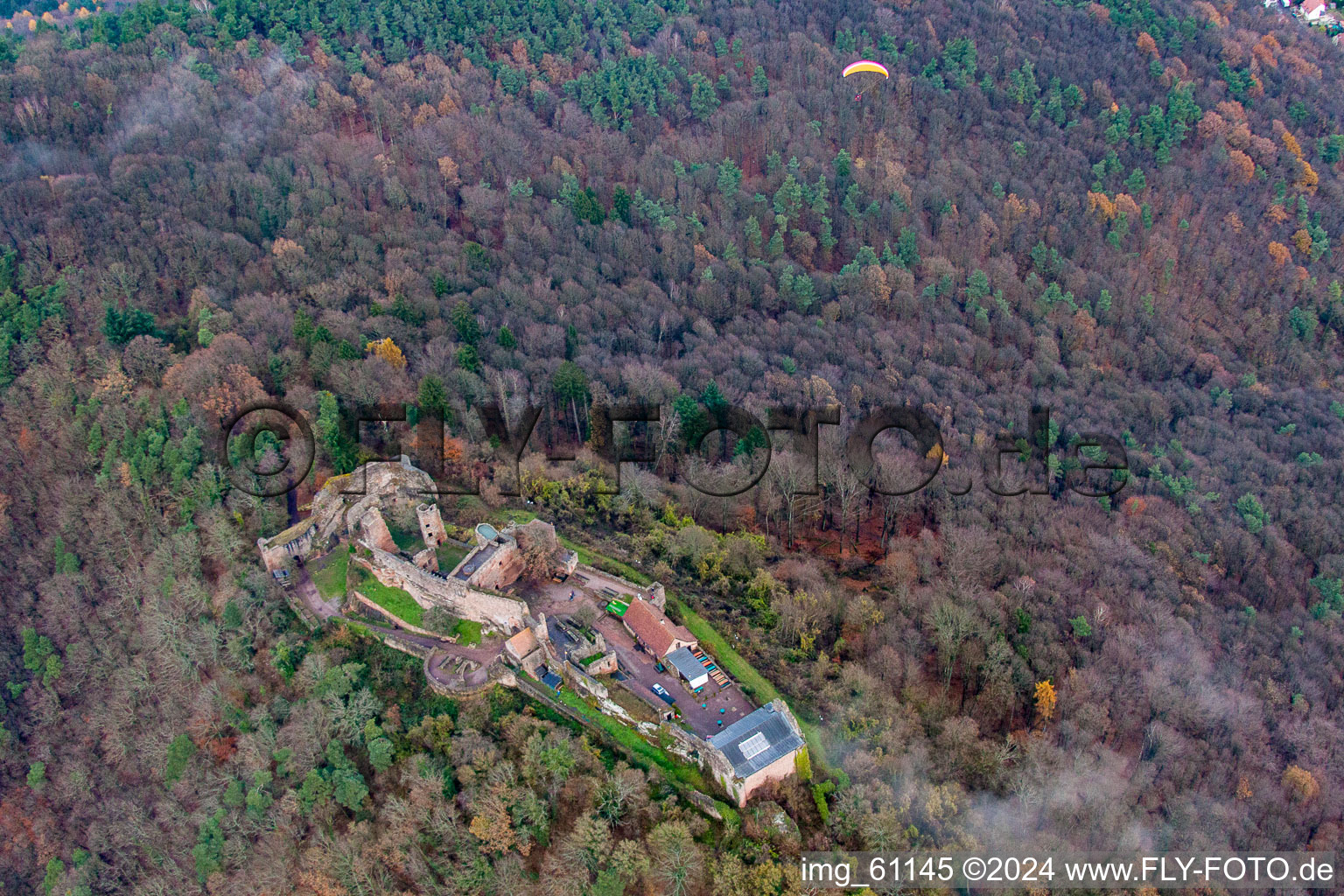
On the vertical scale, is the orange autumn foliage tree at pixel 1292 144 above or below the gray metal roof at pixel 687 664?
above

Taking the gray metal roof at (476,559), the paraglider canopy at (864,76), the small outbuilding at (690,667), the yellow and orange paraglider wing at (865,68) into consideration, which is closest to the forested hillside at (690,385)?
the paraglider canopy at (864,76)

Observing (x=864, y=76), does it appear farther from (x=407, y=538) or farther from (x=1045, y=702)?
(x=407, y=538)

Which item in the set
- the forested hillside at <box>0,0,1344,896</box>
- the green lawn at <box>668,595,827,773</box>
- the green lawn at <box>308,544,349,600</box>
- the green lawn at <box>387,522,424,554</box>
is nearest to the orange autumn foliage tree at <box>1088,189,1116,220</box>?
the forested hillside at <box>0,0,1344,896</box>

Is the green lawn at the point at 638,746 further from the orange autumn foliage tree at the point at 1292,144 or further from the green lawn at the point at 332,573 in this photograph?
the orange autumn foliage tree at the point at 1292,144

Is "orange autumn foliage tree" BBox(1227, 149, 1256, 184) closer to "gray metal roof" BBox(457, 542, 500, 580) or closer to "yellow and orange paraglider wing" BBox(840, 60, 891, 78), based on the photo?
"yellow and orange paraglider wing" BBox(840, 60, 891, 78)

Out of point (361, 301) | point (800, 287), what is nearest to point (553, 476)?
point (361, 301)

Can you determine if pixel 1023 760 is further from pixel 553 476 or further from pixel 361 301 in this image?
pixel 361 301
